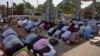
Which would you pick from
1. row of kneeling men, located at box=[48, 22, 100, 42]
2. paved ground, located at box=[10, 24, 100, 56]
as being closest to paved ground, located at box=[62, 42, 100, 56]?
paved ground, located at box=[10, 24, 100, 56]

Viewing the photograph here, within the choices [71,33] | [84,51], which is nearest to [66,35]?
[71,33]

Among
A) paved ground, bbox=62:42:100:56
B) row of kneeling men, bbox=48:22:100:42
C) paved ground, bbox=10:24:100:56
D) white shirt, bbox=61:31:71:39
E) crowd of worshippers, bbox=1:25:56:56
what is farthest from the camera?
white shirt, bbox=61:31:71:39

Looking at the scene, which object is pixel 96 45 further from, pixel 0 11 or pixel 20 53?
pixel 0 11

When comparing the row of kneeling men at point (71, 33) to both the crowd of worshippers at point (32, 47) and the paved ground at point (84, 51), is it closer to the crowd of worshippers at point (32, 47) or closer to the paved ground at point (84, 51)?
the paved ground at point (84, 51)

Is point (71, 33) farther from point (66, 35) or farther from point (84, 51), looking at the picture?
point (84, 51)

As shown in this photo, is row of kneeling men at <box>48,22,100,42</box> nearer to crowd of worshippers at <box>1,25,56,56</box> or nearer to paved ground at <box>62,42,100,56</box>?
paved ground at <box>62,42,100,56</box>

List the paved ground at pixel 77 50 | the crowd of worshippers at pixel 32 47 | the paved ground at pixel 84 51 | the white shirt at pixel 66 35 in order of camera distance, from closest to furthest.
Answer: the crowd of worshippers at pixel 32 47, the paved ground at pixel 84 51, the paved ground at pixel 77 50, the white shirt at pixel 66 35

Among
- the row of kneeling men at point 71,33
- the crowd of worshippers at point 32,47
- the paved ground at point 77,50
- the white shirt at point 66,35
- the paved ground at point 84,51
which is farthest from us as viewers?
the white shirt at point 66,35

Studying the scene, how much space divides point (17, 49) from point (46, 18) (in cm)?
1846

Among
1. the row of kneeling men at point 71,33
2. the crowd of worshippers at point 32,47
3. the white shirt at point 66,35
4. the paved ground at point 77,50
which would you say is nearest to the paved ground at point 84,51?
the paved ground at point 77,50

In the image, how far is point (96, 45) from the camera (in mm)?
Answer: 14305

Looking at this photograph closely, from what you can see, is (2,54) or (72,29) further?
(72,29)

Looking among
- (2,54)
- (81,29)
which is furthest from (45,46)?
(81,29)

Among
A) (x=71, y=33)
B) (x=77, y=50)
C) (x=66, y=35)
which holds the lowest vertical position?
(x=77, y=50)
